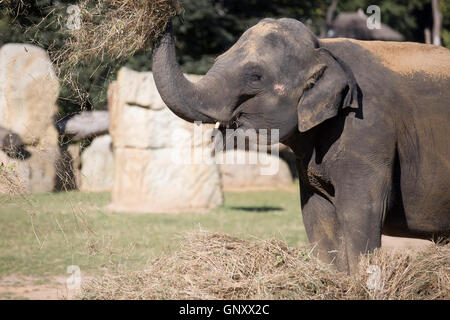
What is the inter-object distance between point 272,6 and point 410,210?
16.4 metres

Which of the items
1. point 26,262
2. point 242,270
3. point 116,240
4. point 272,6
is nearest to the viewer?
point 242,270

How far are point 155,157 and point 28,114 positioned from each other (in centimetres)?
241

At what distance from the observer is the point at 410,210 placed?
454cm

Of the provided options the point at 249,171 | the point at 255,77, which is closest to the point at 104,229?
the point at 255,77

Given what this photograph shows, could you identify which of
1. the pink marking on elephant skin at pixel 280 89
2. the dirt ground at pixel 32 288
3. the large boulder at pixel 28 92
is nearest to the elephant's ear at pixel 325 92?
the pink marking on elephant skin at pixel 280 89

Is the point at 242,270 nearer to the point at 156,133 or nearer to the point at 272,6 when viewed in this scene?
the point at 156,133

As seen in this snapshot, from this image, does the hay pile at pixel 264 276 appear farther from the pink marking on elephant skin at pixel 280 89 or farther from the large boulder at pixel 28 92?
the large boulder at pixel 28 92

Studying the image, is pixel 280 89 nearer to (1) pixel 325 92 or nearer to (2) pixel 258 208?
(1) pixel 325 92

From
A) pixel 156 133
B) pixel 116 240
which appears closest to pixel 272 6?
pixel 156 133

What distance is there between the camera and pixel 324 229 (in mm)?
4715

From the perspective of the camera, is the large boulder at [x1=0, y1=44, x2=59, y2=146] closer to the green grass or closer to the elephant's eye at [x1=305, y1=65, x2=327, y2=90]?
the green grass

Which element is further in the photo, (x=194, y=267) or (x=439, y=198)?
(x=439, y=198)

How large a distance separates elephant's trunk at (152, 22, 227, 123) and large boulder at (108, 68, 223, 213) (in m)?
8.46

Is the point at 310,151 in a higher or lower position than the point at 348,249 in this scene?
higher
